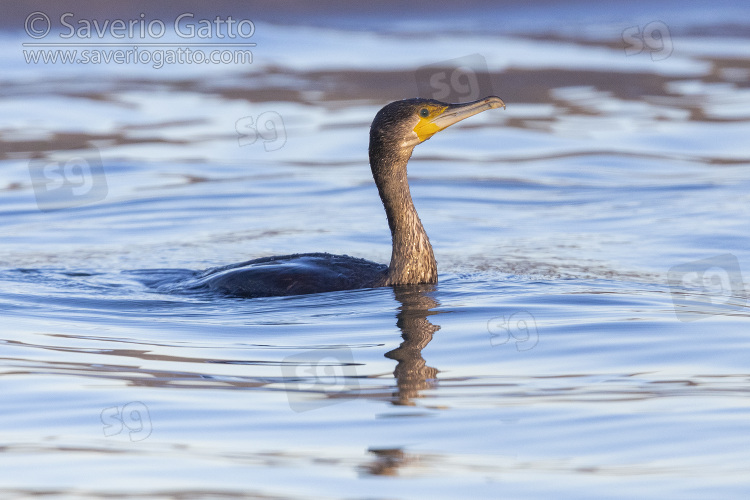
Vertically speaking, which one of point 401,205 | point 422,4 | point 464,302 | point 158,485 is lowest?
point 158,485

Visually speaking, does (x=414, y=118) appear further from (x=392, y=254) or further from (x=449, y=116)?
(x=392, y=254)

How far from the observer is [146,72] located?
18.8m

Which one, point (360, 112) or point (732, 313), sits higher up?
point (360, 112)

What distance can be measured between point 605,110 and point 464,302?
8.85 metres

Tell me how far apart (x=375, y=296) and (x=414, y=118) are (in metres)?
1.11

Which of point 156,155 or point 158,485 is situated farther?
point 156,155

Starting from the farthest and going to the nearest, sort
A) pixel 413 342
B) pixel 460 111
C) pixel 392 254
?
pixel 392 254 < pixel 460 111 < pixel 413 342

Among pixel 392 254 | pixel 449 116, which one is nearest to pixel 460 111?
pixel 449 116

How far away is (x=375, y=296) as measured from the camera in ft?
23.0

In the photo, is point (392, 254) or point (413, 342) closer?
point (413, 342)

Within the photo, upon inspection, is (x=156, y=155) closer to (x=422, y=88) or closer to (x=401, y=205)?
(x=422, y=88)

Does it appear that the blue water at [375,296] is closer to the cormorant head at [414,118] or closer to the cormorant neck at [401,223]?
the cormorant neck at [401,223]

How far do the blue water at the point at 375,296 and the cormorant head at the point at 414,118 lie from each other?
975mm

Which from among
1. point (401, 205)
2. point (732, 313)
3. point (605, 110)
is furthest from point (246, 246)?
point (605, 110)
